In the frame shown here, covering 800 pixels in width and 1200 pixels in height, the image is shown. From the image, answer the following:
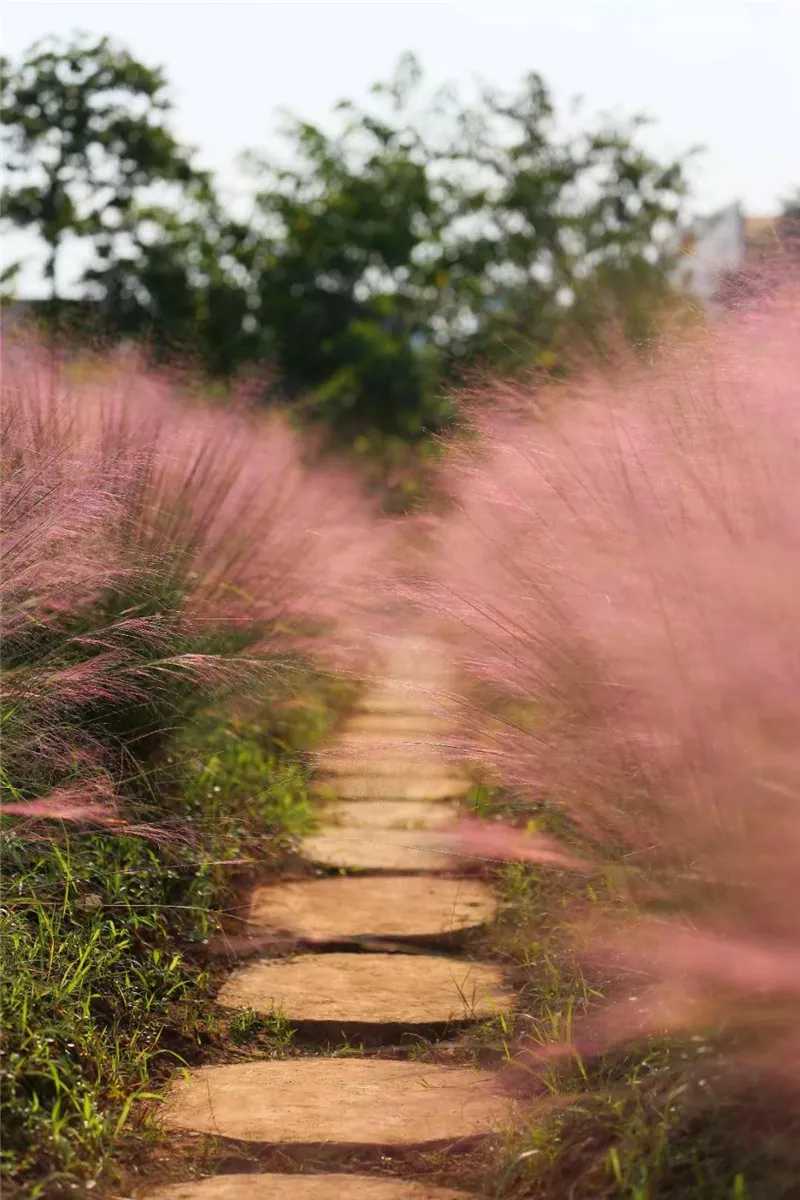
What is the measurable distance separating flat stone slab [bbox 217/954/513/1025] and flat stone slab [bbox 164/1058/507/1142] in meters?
0.20

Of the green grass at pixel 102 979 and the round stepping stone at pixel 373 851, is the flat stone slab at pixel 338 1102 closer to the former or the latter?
the green grass at pixel 102 979

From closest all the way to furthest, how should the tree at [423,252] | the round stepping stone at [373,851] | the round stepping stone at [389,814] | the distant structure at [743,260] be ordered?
the distant structure at [743,260] → the round stepping stone at [373,851] → the round stepping stone at [389,814] → the tree at [423,252]

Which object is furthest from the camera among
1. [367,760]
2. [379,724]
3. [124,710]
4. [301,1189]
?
[379,724]

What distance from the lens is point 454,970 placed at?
2.80 metres

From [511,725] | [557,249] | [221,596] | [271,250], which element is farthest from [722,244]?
[511,725]

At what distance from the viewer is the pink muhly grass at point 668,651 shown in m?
1.67

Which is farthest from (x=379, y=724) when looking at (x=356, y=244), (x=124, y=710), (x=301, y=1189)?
(x=356, y=244)

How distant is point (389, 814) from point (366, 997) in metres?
1.28

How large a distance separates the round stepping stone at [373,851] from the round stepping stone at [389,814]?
29 millimetres

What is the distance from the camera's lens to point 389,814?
3.91m

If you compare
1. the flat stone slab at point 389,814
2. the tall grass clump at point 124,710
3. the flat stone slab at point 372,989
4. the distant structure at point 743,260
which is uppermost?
the distant structure at point 743,260

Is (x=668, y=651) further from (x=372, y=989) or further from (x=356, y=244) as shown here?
(x=356, y=244)

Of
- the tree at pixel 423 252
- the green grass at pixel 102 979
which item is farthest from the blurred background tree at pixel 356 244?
the green grass at pixel 102 979

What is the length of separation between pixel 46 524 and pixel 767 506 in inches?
44.9
